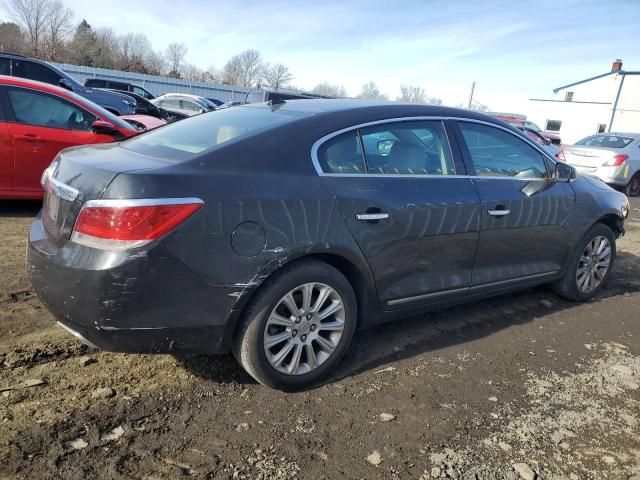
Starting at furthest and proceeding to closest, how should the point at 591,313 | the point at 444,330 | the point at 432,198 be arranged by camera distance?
1. the point at 591,313
2. the point at 444,330
3. the point at 432,198

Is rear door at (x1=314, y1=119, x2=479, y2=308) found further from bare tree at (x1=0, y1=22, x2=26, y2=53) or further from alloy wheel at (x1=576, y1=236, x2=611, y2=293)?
bare tree at (x1=0, y1=22, x2=26, y2=53)

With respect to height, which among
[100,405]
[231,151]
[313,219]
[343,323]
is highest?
[231,151]

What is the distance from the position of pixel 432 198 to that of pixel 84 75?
36.0m

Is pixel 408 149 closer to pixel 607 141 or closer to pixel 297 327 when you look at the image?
pixel 297 327

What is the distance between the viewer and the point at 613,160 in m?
12.1

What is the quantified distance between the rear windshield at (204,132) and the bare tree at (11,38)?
59.5 m

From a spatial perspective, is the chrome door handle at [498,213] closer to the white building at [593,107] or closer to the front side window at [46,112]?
the front side window at [46,112]

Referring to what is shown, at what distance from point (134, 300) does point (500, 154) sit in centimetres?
286

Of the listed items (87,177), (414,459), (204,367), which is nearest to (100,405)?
(204,367)

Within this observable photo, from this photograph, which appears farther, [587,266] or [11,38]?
[11,38]

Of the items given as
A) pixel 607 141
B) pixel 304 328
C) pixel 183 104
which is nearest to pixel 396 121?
pixel 304 328

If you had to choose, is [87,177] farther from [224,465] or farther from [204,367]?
[224,465]

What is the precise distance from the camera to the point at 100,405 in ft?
8.75

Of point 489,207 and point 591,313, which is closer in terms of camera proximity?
point 489,207
